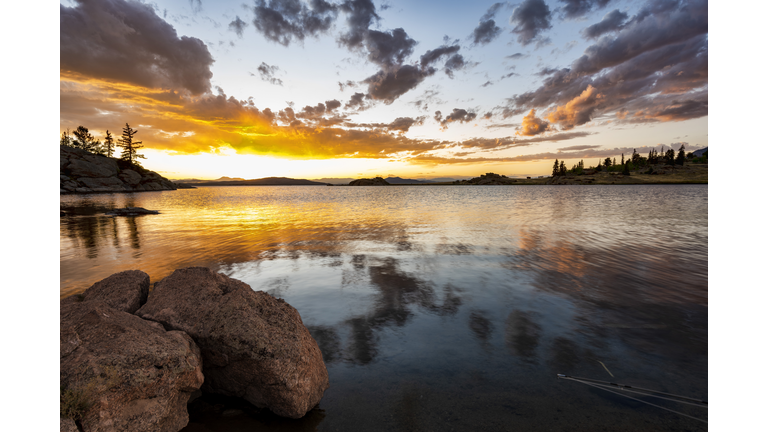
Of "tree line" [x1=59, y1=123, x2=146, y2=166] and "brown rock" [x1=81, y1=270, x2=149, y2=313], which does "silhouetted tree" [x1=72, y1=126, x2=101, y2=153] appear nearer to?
"tree line" [x1=59, y1=123, x2=146, y2=166]

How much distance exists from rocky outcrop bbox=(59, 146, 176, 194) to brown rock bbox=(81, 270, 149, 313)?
386 feet

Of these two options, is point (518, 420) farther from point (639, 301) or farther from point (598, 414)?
point (639, 301)

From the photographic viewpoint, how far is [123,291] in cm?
641

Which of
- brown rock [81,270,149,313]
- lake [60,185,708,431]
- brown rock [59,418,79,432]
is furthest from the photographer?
brown rock [81,270,149,313]

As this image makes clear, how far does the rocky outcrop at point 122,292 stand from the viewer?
6156 millimetres

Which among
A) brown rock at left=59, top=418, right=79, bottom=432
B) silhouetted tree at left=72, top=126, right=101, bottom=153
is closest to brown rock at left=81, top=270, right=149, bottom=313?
brown rock at left=59, top=418, right=79, bottom=432

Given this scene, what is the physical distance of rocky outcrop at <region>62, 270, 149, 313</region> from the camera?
242 inches

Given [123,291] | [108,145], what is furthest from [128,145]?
[123,291]

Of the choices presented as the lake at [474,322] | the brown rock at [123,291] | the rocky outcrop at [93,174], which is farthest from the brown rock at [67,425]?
the rocky outcrop at [93,174]

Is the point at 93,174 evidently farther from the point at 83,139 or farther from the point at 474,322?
the point at 474,322

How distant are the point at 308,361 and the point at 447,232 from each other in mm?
20161

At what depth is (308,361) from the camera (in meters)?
5.20

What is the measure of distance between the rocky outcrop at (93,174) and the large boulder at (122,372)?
395 feet

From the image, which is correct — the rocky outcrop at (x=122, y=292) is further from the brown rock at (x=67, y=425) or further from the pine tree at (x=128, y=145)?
the pine tree at (x=128, y=145)
